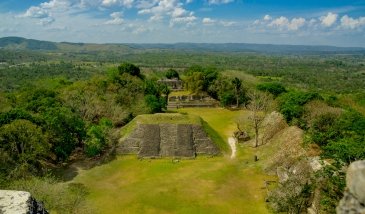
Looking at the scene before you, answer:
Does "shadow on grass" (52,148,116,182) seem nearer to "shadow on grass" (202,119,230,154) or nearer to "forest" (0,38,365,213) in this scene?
"forest" (0,38,365,213)

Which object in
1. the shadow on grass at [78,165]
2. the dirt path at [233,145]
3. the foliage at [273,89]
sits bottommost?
the dirt path at [233,145]

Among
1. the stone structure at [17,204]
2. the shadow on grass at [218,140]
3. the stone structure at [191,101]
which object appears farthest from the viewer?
the stone structure at [191,101]

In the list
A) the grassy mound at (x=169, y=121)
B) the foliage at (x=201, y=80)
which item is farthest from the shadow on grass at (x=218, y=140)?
the foliage at (x=201, y=80)

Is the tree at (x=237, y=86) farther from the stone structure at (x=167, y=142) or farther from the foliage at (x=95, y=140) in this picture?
the foliage at (x=95, y=140)

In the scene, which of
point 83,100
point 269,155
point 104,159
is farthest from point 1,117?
point 269,155

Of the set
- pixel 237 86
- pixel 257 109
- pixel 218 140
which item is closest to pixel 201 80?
pixel 237 86

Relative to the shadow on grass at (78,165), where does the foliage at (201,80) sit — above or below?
above
